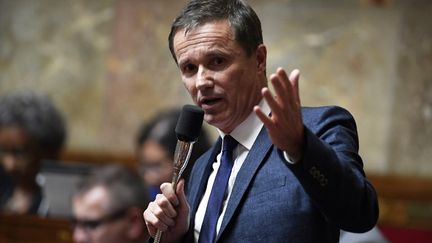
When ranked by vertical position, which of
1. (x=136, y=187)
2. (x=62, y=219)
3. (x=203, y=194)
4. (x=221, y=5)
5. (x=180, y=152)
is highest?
(x=221, y=5)

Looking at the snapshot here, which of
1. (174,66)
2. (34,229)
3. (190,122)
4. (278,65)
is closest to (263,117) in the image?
(190,122)

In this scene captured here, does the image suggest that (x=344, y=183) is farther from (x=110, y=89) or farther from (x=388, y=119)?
(x=110, y=89)

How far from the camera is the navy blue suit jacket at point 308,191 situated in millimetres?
1510

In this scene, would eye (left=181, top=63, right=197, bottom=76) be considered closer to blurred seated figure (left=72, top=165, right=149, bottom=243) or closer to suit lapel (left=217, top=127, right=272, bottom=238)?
suit lapel (left=217, top=127, right=272, bottom=238)

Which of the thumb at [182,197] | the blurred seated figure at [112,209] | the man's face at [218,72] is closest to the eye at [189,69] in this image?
the man's face at [218,72]

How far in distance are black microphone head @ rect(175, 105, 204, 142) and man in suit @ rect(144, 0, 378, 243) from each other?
1.7 inches

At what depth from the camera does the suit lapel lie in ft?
5.61

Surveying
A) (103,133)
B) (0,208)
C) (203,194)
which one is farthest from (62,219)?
(203,194)

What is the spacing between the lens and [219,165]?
6.07ft

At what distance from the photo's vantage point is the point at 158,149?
3844mm

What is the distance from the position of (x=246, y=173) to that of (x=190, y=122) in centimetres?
15

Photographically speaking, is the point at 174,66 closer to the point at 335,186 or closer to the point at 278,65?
the point at 278,65

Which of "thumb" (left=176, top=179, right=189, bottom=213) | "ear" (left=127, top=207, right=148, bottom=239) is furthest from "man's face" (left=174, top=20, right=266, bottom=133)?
"ear" (left=127, top=207, right=148, bottom=239)

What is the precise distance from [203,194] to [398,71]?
3803 millimetres
